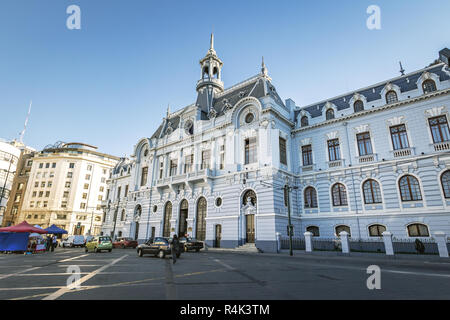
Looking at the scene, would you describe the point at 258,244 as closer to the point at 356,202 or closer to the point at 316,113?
the point at 356,202

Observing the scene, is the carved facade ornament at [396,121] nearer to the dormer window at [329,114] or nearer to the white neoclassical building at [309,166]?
the white neoclassical building at [309,166]

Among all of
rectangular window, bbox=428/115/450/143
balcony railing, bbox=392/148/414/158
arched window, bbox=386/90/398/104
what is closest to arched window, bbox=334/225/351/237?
balcony railing, bbox=392/148/414/158

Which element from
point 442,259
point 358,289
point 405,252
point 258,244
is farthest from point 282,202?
point 358,289

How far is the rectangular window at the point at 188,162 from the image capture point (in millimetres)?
34062

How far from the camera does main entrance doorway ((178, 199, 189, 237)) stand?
1275 inches

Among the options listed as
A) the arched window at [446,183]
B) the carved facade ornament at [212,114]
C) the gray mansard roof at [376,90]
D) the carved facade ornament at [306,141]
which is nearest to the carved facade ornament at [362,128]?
the gray mansard roof at [376,90]

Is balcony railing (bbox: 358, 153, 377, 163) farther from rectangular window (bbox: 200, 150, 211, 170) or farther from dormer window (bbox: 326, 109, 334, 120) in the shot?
rectangular window (bbox: 200, 150, 211, 170)

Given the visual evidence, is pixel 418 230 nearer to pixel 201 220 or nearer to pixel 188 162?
pixel 201 220

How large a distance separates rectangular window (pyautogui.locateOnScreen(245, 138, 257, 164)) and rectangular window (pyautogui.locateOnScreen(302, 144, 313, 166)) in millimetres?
5805

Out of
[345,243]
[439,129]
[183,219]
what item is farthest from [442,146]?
[183,219]

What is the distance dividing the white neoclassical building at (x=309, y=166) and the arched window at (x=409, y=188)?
0.07 metres

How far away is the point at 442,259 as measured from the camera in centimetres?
1570

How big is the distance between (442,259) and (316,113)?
18030 millimetres

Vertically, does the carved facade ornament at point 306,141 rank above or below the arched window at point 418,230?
above
